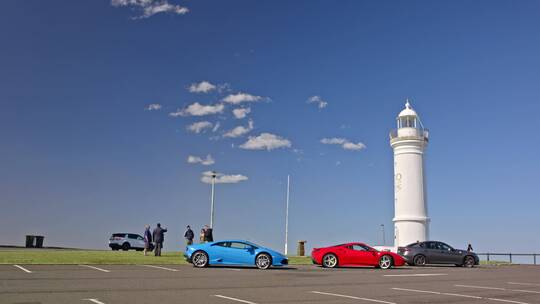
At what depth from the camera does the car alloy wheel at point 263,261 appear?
20.4 metres

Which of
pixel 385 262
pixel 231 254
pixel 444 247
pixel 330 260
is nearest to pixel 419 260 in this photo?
pixel 444 247

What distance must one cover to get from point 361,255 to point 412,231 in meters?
16.0

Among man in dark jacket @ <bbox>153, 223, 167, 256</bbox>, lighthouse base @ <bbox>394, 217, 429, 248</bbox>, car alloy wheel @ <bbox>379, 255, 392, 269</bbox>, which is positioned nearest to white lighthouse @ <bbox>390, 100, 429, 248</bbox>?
lighthouse base @ <bbox>394, 217, 429, 248</bbox>

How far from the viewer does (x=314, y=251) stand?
23688mm

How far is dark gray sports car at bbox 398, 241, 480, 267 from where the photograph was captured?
2698 cm

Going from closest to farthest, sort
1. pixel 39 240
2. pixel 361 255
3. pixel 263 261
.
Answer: pixel 263 261 → pixel 361 255 → pixel 39 240

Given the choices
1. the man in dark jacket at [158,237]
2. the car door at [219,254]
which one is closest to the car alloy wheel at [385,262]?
the car door at [219,254]

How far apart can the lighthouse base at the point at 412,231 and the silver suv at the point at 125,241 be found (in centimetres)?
1919

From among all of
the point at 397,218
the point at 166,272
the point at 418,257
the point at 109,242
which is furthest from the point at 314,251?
the point at 109,242

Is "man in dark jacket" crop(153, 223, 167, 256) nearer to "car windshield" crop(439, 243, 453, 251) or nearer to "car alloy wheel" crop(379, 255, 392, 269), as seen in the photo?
"car alloy wheel" crop(379, 255, 392, 269)

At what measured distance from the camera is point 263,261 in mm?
20438

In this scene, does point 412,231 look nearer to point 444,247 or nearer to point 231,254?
point 444,247

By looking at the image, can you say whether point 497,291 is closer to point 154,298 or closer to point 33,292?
point 154,298

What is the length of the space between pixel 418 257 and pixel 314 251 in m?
6.56
